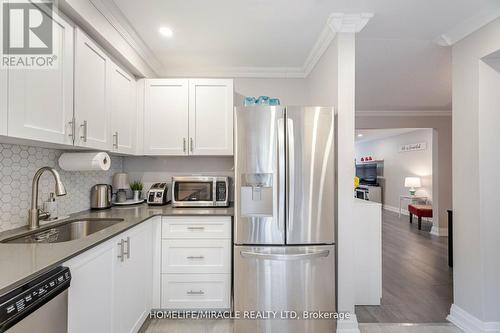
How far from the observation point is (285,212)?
1.86m

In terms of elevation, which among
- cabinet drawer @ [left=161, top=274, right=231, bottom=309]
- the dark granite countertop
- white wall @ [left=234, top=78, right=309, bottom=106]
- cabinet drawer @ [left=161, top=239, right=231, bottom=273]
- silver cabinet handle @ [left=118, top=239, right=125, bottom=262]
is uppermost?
white wall @ [left=234, top=78, right=309, bottom=106]

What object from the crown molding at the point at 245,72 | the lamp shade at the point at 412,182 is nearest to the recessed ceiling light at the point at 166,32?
the crown molding at the point at 245,72

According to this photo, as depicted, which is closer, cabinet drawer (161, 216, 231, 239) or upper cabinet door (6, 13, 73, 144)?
Answer: upper cabinet door (6, 13, 73, 144)

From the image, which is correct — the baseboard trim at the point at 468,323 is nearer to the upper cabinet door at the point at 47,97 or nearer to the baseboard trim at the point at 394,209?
the upper cabinet door at the point at 47,97

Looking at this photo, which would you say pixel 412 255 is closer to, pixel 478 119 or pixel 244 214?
pixel 478 119

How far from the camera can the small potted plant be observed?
267 cm

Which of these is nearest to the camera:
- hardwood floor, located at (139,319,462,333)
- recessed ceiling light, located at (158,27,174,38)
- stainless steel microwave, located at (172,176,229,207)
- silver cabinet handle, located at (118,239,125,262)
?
silver cabinet handle, located at (118,239,125,262)

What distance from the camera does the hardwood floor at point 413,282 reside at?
2.18 m

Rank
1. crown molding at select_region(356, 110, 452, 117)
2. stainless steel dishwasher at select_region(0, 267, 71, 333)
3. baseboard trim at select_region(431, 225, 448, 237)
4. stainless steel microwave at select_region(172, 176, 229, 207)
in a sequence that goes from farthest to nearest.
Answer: crown molding at select_region(356, 110, 452, 117)
baseboard trim at select_region(431, 225, 448, 237)
stainless steel microwave at select_region(172, 176, 229, 207)
stainless steel dishwasher at select_region(0, 267, 71, 333)

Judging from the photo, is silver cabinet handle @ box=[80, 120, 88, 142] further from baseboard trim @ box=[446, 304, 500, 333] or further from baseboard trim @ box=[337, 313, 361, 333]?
baseboard trim @ box=[446, 304, 500, 333]

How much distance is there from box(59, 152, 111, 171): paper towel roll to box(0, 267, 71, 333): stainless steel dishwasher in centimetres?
98

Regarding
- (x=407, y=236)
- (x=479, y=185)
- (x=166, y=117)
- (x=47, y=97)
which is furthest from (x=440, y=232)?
(x=47, y=97)

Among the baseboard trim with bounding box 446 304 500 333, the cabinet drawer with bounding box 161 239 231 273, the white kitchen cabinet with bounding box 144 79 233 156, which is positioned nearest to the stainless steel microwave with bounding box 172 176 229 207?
the white kitchen cabinet with bounding box 144 79 233 156

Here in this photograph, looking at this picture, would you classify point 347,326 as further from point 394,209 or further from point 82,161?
point 394,209
